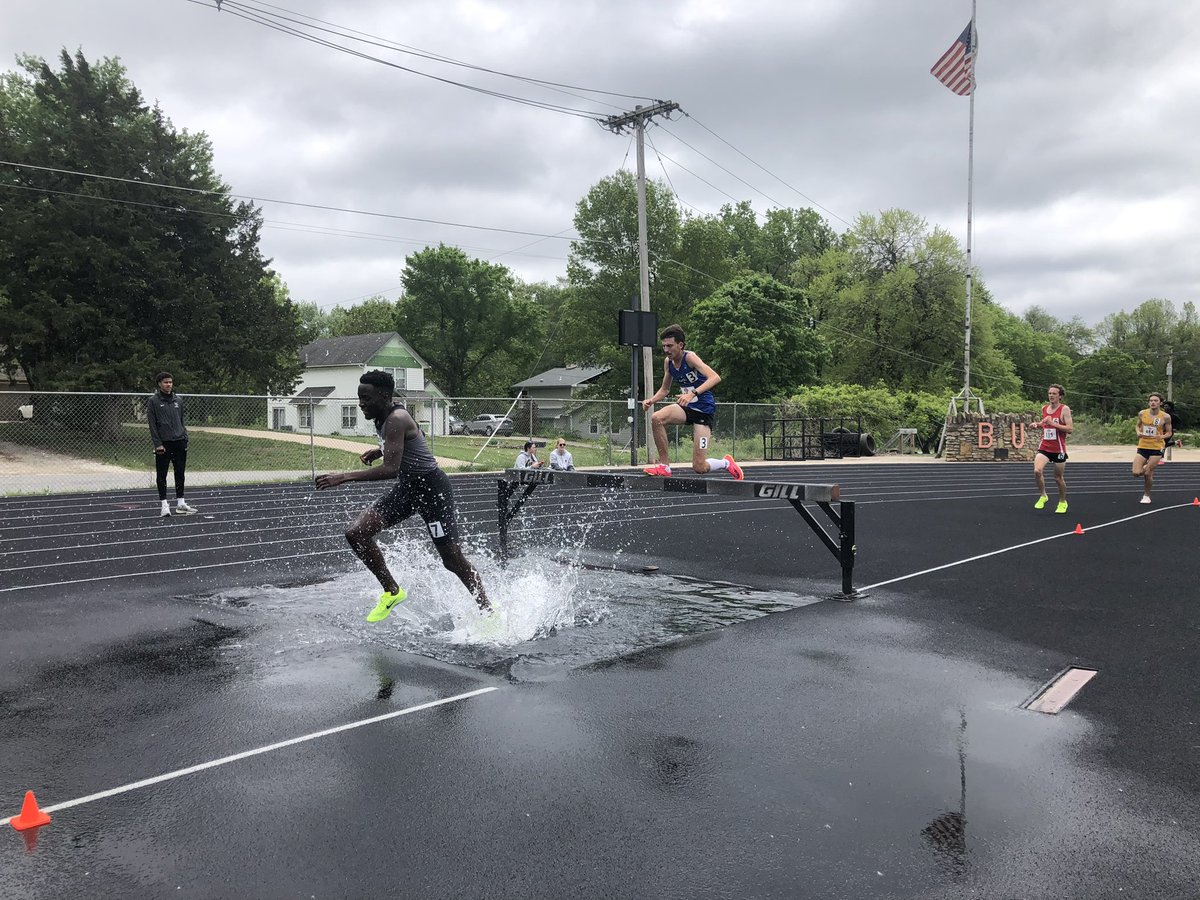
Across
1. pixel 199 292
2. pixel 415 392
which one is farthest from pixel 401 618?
pixel 415 392

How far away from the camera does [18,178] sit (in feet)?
94.4

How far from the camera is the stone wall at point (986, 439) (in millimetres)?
33625

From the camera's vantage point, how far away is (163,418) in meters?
12.9

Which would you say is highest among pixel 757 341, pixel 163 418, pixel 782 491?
pixel 757 341

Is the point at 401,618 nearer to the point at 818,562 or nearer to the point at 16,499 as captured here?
the point at 818,562

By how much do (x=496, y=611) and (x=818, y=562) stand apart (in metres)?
4.55

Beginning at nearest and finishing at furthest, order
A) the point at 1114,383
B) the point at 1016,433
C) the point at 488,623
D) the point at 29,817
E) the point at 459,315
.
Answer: the point at 29,817, the point at 488,623, the point at 1016,433, the point at 459,315, the point at 1114,383

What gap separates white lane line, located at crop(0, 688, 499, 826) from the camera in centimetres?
362

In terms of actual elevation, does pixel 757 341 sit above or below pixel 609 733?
Result: above

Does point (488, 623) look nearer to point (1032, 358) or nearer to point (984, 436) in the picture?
point (984, 436)


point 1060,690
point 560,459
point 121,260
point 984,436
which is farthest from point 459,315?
point 1060,690

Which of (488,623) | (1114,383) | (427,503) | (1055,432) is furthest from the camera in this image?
(1114,383)

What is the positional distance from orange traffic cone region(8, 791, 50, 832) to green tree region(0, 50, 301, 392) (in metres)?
26.5

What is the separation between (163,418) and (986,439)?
30410 mm
